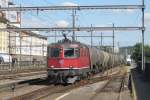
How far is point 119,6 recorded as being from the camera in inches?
1758

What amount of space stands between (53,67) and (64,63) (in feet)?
2.60

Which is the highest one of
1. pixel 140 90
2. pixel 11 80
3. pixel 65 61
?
pixel 65 61

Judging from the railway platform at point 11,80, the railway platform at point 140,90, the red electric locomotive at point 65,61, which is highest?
the red electric locomotive at point 65,61

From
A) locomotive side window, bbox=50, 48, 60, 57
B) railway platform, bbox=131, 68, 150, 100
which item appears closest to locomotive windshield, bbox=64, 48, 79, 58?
locomotive side window, bbox=50, 48, 60, 57

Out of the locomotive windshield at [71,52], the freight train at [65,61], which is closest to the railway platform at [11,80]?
the freight train at [65,61]

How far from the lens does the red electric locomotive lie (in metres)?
29.7

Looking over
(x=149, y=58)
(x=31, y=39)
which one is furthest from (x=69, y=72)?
(x=31, y=39)

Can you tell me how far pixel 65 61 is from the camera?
30.0m

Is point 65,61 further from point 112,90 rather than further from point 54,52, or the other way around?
point 112,90

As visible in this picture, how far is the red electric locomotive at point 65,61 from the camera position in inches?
1168

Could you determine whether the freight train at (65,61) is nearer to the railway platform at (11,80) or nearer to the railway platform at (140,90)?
the railway platform at (11,80)

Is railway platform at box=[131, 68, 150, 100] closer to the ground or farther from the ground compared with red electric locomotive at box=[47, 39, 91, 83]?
closer to the ground

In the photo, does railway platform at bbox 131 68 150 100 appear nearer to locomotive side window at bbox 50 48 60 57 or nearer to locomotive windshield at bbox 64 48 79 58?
locomotive windshield at bbox 64 48 79 58

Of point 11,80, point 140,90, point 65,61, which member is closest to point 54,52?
point 65,61
